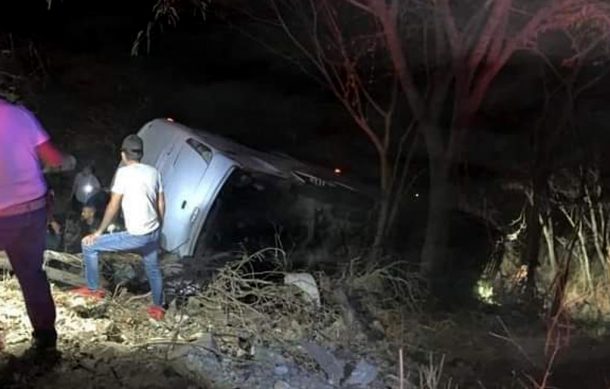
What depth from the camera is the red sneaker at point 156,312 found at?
6.22m

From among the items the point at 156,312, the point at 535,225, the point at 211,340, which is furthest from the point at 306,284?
the point at 535,225

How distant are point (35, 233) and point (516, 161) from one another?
9.45 m

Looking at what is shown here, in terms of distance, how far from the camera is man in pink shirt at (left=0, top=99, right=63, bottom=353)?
493cm

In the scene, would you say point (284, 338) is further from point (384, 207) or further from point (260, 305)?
point (384, 207)

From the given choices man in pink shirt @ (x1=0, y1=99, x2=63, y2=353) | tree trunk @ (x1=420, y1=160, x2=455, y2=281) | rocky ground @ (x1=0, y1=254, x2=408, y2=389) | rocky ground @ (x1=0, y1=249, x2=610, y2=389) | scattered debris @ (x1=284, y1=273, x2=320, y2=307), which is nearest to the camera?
man in pink shirt @ (x1=0, y1=99, x2=63, y2=353)

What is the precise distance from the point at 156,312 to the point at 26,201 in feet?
5.23

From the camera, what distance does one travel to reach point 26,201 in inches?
196

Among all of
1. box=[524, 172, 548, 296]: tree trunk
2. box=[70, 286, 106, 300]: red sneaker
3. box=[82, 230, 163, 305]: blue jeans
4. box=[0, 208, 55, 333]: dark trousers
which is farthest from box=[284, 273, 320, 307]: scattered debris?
box=[524, 172, 548, 296]: tree trunk

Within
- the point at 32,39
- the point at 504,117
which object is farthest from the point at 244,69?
the point at 504,117

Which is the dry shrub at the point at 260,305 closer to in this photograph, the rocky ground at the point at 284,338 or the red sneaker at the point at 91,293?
the rocky ground at the point at 284,338

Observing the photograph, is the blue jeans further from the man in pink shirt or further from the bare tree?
the bare tree

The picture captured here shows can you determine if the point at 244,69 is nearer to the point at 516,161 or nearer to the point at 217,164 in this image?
the point at 516,161

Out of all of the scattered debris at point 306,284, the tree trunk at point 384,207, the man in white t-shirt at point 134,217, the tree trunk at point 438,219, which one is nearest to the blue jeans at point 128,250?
the man in white t-shirt at point 134,217

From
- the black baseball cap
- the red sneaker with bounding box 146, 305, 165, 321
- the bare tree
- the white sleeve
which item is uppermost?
the bare tree
